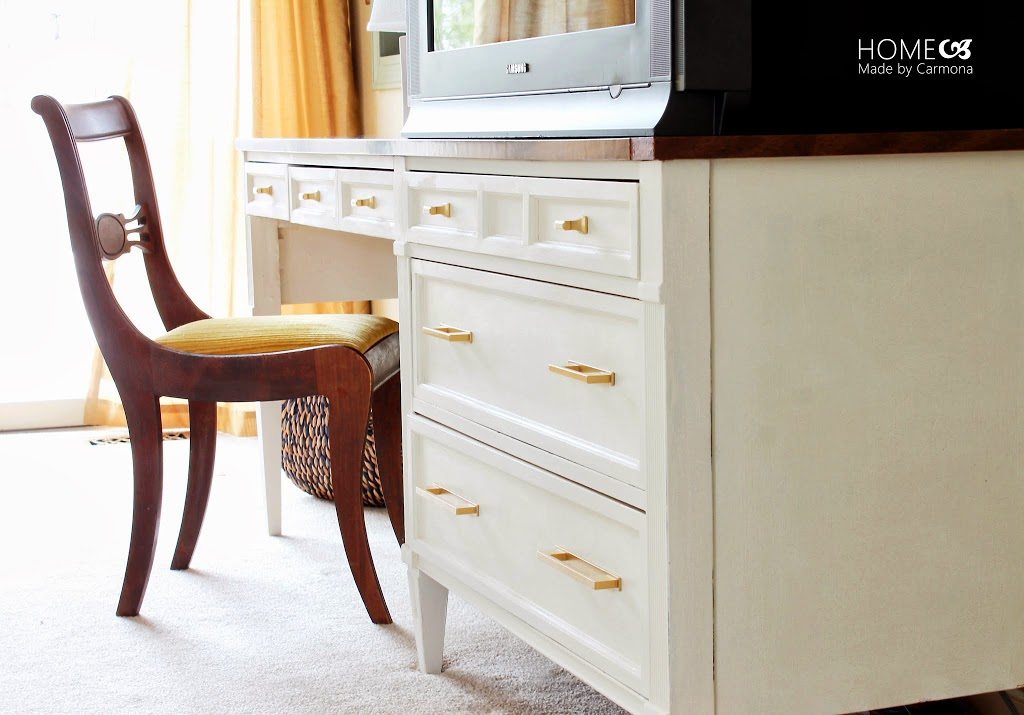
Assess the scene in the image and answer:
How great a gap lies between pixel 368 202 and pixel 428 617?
0.63m

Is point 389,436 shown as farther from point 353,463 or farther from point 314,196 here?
point 314,196

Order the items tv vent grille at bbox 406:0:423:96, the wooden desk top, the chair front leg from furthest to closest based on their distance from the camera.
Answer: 1. the chair front leg
2. tv vent grille at bbox 406:0:423:96
3. the wooden desk top

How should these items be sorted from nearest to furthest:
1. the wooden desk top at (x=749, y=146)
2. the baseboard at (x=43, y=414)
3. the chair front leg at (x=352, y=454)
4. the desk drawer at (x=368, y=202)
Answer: the wooden desk top at (x=749, y=146) → the desk drawer at (x=368, y=202) → the chair front leg at (x=352, y=454) → the baseboard at (x=43, y=414)

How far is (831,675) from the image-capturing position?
4.10ft

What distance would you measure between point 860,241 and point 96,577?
160 centimetres

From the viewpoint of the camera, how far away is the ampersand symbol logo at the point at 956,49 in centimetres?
125

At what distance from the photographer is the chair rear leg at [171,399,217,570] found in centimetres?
227

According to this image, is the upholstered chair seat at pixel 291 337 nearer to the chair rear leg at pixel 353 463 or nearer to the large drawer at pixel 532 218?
the chair rear leg at pixel 353 463

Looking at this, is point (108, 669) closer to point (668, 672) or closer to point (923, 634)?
point (668, 672)

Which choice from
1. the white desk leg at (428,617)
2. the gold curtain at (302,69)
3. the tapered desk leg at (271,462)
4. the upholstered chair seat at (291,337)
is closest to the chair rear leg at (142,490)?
the upholstered chair seat at (291,337)

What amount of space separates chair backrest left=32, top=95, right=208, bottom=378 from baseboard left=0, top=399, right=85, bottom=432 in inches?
42.6

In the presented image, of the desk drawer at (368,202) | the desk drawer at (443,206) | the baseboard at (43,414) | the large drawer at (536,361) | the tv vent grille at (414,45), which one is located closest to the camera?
the large drawer at (536,361)

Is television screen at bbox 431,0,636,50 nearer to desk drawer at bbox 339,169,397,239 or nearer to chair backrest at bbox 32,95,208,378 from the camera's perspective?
desk drawer at bbox 339,169,397,239

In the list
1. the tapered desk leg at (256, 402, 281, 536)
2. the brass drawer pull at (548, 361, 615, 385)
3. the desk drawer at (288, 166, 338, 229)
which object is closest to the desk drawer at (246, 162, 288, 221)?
the desk drawer at (288, 166, 338, 229)
